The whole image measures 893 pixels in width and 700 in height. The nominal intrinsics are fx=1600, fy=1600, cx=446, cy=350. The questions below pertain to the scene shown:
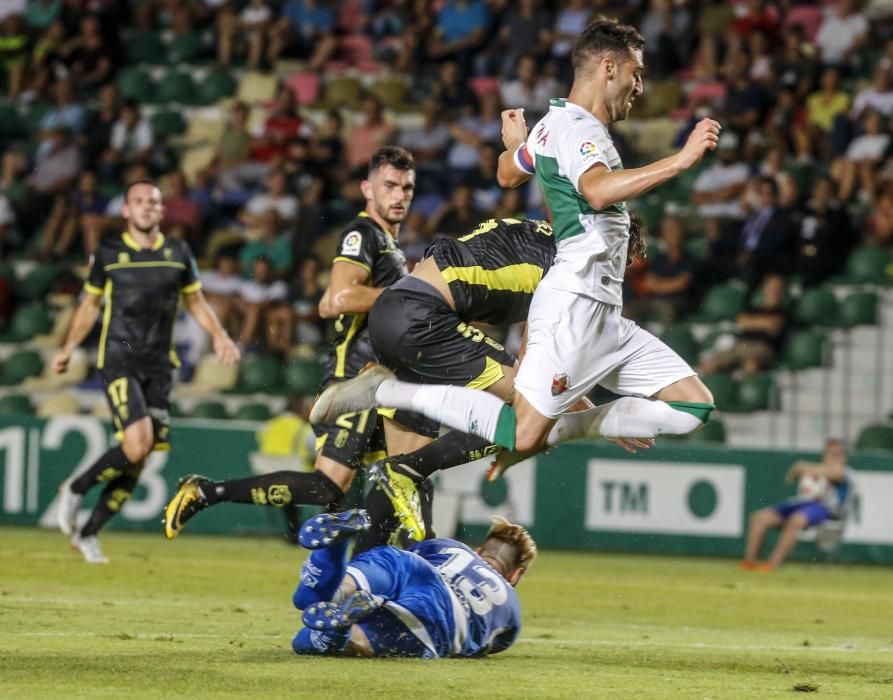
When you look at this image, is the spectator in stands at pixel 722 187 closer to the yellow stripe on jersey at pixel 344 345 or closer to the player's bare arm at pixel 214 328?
the player's bare arm at pixel 214 328

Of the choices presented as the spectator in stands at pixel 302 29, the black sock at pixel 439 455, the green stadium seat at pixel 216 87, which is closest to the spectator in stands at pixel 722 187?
the spectator in stands at pixel 302 29

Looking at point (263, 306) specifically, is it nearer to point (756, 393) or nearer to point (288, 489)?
point (756, 393)

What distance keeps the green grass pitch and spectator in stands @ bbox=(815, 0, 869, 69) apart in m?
8.00

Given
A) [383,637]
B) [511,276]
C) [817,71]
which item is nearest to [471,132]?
[817,71]

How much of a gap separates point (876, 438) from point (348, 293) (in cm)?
905

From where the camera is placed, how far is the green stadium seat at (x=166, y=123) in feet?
71.3

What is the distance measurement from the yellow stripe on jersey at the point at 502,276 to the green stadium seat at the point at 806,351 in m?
9.71

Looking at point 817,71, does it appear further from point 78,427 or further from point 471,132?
point 78,427

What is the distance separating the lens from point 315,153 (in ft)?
66.1

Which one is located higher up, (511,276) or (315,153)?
(315,153)

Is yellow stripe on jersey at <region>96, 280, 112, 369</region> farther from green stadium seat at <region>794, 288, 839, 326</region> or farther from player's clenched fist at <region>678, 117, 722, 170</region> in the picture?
green stadium seat at <region>794, 288, 839, 326</region>

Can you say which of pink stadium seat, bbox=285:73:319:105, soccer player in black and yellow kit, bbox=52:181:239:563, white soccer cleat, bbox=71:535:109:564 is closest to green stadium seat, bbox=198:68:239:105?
pink stadium seat, bbox=285:73:319:105

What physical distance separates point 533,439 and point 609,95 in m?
1.62

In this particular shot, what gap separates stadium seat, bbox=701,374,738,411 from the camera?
56.0 ft
